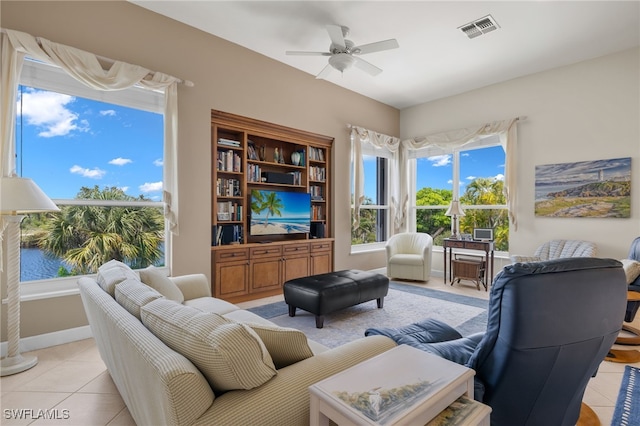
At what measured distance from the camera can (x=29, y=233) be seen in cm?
288

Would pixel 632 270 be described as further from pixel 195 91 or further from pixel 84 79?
pixel 84 79

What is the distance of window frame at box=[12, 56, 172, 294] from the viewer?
280 centimetres

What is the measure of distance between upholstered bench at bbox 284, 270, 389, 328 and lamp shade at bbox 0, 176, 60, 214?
2265 mm

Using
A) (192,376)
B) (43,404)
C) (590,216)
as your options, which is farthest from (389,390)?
(590,216)

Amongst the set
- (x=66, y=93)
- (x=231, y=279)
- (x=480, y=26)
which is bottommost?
(x=231, y=279)

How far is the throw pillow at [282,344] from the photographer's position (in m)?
1.19

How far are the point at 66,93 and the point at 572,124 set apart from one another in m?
6.27

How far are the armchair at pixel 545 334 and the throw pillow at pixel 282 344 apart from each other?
2.39ft

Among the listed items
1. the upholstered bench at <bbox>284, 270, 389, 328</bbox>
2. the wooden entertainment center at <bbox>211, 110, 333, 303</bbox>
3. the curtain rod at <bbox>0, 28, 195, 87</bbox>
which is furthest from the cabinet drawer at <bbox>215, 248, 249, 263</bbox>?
the curtain rod at <bbox>0, 28, 195, 87</bbox>

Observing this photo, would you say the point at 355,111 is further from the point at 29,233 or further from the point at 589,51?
the point at 29,233

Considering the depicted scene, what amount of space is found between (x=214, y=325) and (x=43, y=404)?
1816mm

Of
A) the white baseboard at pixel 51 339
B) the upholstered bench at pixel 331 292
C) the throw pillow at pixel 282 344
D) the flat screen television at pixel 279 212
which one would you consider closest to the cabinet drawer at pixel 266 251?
the flat screen television at pixel 279 212

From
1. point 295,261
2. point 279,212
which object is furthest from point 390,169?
point 295,261

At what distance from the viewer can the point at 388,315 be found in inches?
141
